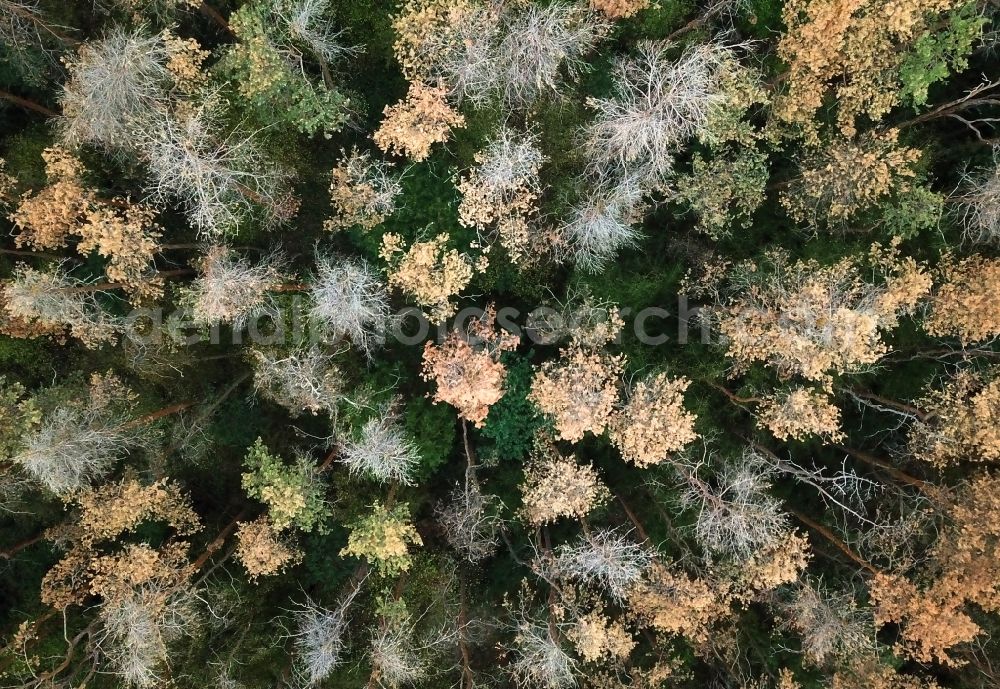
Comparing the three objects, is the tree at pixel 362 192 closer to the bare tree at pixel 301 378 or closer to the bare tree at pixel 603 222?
the bare tree at pixel 301 378

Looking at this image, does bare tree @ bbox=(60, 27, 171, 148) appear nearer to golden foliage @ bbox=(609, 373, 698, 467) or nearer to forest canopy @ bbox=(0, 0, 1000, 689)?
forest canopy @ bbox=(0, 0, 1000, 689)

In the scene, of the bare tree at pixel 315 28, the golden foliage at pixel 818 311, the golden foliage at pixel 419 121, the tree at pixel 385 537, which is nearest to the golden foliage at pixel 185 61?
the bare tree at pixel 315 28

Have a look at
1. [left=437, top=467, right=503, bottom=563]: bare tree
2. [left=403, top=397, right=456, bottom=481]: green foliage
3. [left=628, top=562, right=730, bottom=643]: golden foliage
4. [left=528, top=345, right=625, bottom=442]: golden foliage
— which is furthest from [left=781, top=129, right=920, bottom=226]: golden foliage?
[left=437, top=467, right=503, bottom=563]: bare tree

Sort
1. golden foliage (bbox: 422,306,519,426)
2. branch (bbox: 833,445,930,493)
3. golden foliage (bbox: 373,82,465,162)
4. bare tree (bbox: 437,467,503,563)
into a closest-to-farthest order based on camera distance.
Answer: golden foliage (bbox: 373,82,465,162) < golden foliage (bbox: 422,306,519,426) < branch (bbox: 833,445,930,493) < bare tree (bbox: 437,467,503,563)

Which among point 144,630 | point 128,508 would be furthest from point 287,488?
point 144,630

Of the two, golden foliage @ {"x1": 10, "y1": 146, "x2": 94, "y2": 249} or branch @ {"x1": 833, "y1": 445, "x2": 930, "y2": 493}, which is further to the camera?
branch @ {"x1": 833, "y1": 445, "x2": 930, "y2": 493}

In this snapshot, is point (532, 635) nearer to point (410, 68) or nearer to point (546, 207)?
point (546, 207)

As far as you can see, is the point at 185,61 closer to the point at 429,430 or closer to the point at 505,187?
the point at 505,187
